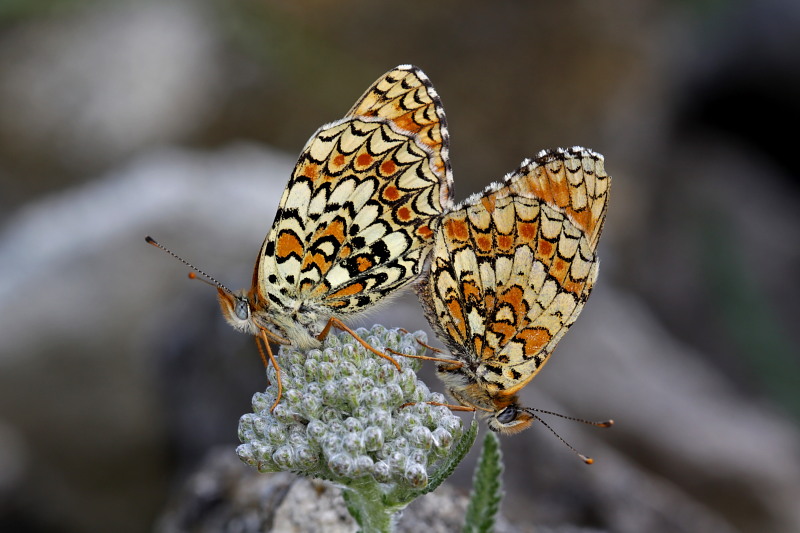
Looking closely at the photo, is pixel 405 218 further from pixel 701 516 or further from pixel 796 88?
pixel 796 88

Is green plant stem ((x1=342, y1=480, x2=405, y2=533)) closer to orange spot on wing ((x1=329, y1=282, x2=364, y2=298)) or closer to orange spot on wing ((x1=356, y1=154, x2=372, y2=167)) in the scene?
orange spot on wing ((x1=329, y1=282, x2=364, y2=298))

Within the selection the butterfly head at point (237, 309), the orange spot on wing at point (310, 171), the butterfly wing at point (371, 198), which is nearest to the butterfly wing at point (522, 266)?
the butterfly wing at point (371, 198)

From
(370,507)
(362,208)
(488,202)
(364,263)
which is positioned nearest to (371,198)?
(362,208)

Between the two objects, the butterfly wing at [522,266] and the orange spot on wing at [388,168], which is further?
the orange spot on wing at [388,168]

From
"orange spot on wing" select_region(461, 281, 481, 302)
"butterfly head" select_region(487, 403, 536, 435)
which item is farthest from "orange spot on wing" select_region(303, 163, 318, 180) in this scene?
"butterfly head" select_region(487, 403, 536, 435)

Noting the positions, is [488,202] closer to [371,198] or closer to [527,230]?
[527,230]

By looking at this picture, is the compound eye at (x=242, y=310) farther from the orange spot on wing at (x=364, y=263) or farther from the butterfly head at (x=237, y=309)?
the orange spot on wing at (x=364, y=263)
